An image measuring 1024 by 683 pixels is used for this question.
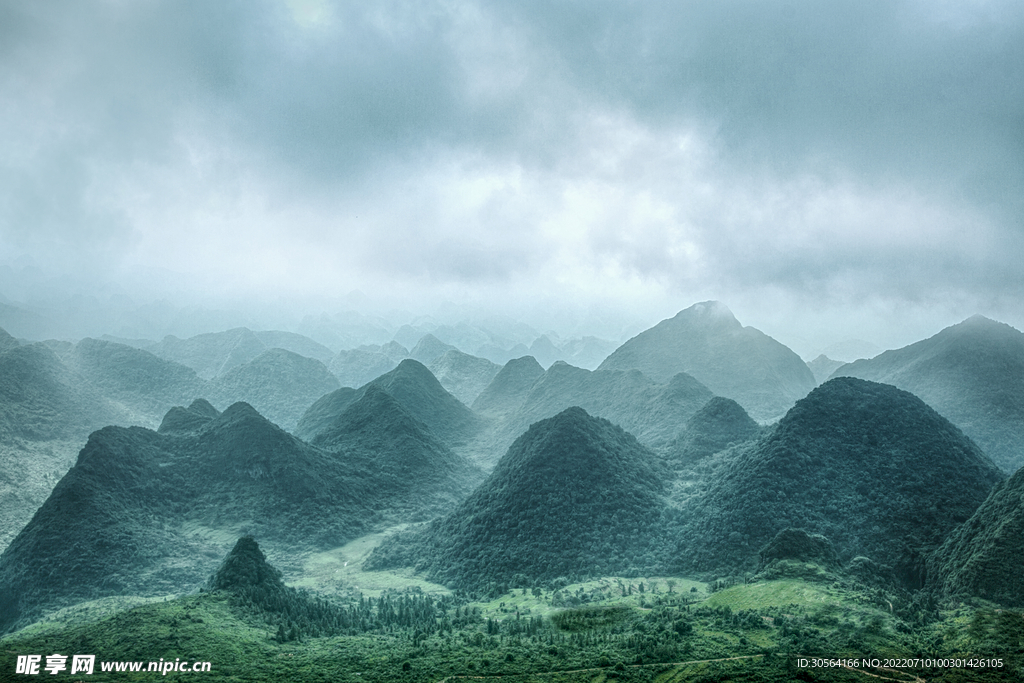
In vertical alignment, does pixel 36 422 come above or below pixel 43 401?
below

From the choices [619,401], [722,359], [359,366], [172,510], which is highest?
[359,366]

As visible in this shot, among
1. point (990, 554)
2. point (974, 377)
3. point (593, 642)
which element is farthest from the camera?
point (974, 377)

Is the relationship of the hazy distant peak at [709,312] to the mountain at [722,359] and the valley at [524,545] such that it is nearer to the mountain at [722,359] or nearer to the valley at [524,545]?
the mountain at [722,359]

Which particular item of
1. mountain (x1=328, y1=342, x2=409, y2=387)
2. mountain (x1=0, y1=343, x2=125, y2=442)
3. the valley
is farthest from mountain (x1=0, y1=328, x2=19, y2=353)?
mountain (x1=328, y1=342, x2=409, y2=387)

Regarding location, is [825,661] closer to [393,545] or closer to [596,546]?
[596,546]

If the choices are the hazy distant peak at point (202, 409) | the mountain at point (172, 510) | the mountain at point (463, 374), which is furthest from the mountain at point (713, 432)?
the mountain at point (463, 374)

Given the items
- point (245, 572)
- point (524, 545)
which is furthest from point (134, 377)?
point (524, 545)

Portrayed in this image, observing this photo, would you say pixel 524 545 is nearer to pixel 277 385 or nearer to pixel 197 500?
pixel 197 500
